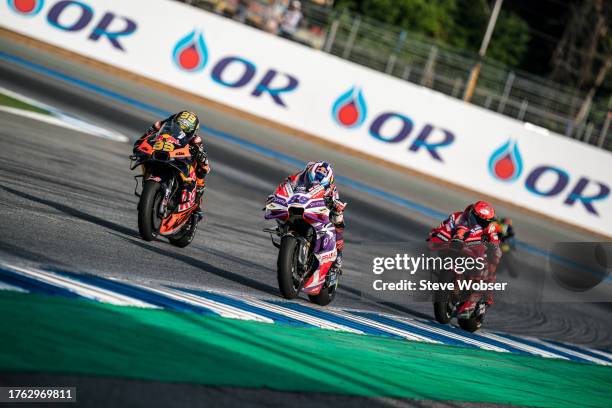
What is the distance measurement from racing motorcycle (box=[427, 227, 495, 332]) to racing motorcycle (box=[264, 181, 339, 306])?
1.32 metres

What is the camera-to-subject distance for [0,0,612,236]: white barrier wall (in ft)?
87.7

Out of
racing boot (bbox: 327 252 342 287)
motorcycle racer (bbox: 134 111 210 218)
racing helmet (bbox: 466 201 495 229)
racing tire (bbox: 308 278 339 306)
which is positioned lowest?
racing tire (bbox: 308 278 339 306)

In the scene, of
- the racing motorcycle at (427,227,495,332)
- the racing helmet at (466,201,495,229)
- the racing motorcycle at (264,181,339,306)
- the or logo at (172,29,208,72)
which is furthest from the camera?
the or logo at (172,29,208,72)

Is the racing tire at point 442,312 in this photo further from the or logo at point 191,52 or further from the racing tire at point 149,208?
the or logo at point 191,52

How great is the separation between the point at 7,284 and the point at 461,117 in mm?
21782

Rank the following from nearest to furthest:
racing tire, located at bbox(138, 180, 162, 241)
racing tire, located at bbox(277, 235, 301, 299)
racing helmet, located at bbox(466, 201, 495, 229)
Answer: racing tire, located at bbox(277, 235, 301, 299) < racing tire, located at bbox(138, 180, 162, 241) < racing helmet, located at bbox(466, 201, 495, 229)

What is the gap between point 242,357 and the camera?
692 centimetres

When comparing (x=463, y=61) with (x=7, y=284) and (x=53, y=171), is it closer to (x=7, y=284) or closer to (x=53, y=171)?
(x=53, y=171)

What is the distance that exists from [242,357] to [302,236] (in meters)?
2.78

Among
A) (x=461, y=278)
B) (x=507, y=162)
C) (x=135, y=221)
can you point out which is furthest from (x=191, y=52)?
(x=461, y=278)

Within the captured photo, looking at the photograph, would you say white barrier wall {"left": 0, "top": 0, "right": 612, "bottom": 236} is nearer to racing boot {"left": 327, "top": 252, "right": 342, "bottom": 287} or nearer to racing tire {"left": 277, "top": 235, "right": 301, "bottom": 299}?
racing boot {"left": 327, "top": 252, "right": 342, "bottom": 287}

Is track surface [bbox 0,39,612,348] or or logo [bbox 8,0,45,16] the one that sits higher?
or logo [bbox 8,0,45,16]

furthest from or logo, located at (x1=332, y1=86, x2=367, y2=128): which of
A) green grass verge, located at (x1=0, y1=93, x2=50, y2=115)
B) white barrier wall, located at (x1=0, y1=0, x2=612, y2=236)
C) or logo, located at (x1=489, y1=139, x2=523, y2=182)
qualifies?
green grass verge, located at (x1=0, y1=93, x2=50, y2=115)

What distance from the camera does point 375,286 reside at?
10914mm
